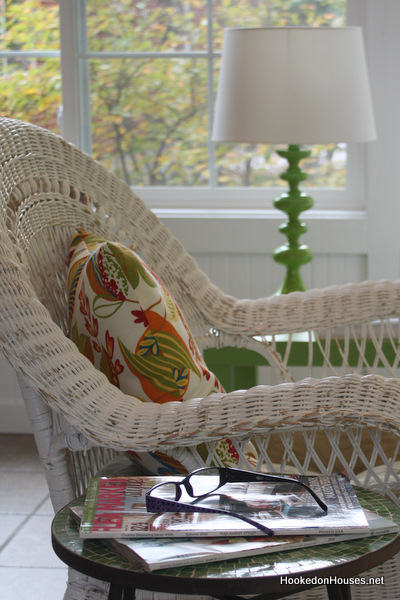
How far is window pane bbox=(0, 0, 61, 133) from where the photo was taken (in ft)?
8.63

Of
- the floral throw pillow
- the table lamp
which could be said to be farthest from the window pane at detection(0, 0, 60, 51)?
the floral throw pillow

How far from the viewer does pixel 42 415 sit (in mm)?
1100

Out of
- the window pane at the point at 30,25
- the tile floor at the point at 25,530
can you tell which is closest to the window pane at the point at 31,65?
the window pane at the point at 30,25

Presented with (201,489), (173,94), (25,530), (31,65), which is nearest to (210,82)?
(173,94)

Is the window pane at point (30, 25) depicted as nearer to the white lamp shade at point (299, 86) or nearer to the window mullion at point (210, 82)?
the window mullion at point (210, 82)

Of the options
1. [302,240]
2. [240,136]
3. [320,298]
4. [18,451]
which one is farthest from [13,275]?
[18,451]

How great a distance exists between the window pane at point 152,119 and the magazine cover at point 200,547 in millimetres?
1957

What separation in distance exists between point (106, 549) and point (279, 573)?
0.18 meters

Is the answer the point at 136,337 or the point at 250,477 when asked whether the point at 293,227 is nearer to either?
the point at 136,337

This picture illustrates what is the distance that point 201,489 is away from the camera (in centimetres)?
92

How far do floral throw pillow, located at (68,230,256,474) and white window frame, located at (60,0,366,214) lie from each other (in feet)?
4.71

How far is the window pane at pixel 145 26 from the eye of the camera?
254cm

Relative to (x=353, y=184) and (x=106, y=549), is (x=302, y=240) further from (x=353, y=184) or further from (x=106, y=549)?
(x=106, y=549)

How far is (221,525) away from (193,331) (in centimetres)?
85
